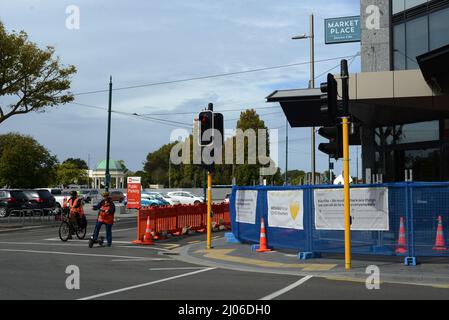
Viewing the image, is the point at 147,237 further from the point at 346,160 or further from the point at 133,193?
the point at 133,193

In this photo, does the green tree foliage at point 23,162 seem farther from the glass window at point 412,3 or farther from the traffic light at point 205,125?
the glass window at point 412,3

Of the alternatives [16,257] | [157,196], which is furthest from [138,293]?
[157,196]

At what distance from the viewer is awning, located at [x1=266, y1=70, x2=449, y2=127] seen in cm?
1569

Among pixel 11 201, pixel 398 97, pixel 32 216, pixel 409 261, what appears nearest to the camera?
pixel 409 261

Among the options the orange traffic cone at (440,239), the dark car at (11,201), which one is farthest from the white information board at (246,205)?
the dark car at (11,201)

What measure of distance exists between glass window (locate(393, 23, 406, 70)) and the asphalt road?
35.5ft

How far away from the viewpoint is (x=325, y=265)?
12.7 m

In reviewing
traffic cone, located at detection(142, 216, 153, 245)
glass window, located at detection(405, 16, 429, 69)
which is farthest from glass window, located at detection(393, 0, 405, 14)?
traffic cone, located at detection(142, 216, 153, 245)

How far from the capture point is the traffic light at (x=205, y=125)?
15.7 metres

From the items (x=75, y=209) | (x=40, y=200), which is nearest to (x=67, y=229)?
(x=75, y=209)

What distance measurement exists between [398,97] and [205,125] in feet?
17.8

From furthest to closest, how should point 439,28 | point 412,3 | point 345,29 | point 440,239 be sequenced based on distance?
point 345,29
point 412,3
point 439,28
point 440,239

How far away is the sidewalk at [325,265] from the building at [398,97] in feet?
16.0
